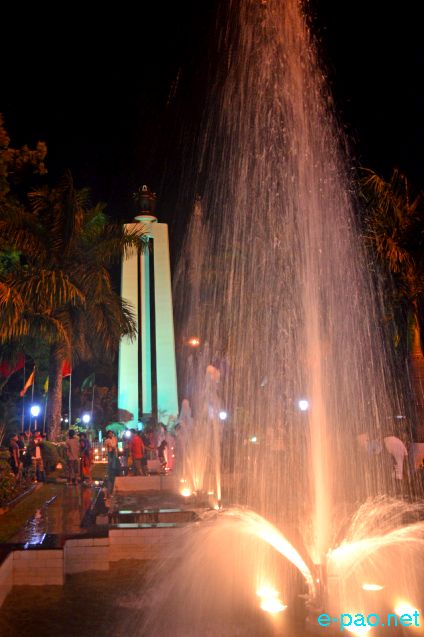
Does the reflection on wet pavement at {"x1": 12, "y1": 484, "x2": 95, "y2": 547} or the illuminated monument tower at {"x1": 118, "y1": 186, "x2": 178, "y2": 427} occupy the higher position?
the illuminated monument tower at {"x1": 118, "y1": 186, "x2": 178, "y2": 427}

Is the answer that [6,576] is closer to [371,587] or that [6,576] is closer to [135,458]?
[371,587]

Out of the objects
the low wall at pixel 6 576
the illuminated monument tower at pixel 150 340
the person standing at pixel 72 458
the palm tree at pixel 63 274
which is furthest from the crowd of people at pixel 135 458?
the illuminated monument tower at pixel 150 340

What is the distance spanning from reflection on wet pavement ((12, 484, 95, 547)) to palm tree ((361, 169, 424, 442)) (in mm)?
8587

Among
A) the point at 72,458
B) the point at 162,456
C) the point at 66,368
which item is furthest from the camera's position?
the point at 66,368

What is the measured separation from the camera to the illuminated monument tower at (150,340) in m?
28.2

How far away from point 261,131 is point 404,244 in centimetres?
505

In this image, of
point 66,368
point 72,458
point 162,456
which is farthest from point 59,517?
point 66,368

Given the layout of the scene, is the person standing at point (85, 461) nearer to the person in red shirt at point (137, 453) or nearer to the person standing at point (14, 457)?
the person in red shirt at point (137, 453)

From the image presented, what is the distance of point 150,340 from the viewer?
29.9m

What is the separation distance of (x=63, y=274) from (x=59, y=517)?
25.7 feet

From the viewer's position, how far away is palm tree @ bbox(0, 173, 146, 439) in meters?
15.1

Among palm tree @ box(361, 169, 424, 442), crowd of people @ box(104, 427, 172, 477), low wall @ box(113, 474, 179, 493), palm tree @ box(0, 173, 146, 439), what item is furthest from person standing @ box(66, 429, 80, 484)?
palm tree @ box(361, 169, 424, 442)

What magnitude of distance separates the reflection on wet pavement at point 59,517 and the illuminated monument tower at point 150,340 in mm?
14967

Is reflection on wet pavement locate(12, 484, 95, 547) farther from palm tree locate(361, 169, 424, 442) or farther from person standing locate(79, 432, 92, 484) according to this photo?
palm tree locate(361, 169, 424, 442)
